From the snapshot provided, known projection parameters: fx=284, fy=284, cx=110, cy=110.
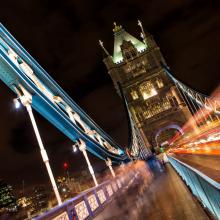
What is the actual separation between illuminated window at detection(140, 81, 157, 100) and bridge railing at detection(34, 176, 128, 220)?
50389 millimetres

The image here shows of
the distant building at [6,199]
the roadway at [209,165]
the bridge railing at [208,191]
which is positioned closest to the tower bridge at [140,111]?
the roadway at [209,165]

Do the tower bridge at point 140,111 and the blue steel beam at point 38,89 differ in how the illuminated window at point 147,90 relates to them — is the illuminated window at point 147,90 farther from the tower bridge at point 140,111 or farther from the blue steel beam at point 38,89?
the blue steel beam at point 38,89

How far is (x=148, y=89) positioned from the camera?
213ft

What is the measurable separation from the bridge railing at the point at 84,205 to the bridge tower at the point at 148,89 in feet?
152

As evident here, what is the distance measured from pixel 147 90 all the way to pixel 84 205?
56793 millimetres

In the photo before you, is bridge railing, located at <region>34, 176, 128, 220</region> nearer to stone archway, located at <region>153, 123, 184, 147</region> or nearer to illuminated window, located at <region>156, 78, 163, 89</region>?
stone archway, located at <region>153, 123, 184, 147</region>

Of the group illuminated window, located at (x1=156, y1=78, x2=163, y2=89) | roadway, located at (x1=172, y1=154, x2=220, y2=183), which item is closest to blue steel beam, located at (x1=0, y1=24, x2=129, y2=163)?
roadway, located at (x1=172, y1=154, x2=220, y2=183)

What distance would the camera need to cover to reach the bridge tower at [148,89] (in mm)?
60156

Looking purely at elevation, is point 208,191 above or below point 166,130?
below

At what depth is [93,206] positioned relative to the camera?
34.3 ft

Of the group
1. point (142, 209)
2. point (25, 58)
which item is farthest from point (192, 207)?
point (25, 58)

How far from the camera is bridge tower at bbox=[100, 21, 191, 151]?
60.2 m

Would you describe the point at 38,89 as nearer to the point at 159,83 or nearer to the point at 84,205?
the point at 84,205

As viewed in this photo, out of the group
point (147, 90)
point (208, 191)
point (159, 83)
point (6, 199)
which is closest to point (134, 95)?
point (147, 90)
